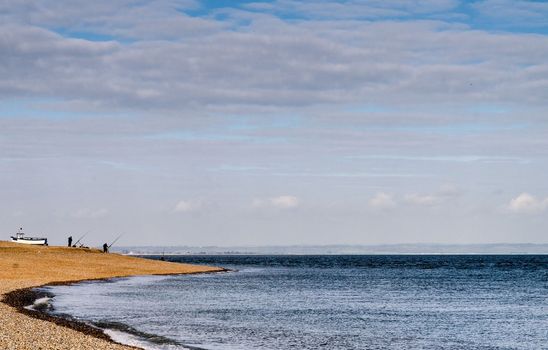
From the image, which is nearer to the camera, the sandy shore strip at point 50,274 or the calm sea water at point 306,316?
the sandy shore strip at point 50,274

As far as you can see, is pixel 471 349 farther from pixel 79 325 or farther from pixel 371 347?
pixel 79 325

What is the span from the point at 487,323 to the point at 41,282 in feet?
143

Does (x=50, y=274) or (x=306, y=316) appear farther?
(x=50, y=274)

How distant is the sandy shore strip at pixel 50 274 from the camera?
104 feet

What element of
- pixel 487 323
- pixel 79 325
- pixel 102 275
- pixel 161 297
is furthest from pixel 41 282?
pixel 487 323

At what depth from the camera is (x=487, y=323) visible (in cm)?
5050

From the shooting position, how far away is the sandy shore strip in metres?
31.7

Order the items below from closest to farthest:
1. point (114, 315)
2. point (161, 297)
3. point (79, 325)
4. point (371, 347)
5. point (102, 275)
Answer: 1. point (371, 347)
2. point (79, 325)
3. point (114, 315)
4. point (161, 297)
5. point (102, 275)

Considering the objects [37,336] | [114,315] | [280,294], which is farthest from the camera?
[280,294]

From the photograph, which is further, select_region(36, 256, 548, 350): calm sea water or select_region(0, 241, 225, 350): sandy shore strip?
select_region(36, 256, 548, 350): calm sea water

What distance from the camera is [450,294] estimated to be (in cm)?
7906

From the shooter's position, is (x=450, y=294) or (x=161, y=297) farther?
(x=450, y=294)

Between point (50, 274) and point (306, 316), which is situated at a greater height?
point (50, 274)

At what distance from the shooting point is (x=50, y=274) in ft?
285
